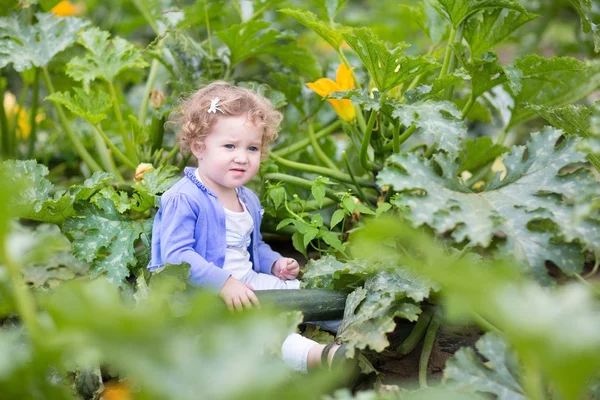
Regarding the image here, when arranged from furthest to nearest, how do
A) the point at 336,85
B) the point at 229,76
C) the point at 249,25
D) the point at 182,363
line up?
1. the point at 229,76
2. the point at 249,25
3. the point at 336,85
4. the point at 182,363

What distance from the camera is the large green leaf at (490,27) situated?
213 centimetres

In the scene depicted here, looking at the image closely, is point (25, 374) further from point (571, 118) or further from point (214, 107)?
point (571, 118)

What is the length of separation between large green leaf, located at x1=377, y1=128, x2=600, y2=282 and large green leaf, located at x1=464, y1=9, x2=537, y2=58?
493mm

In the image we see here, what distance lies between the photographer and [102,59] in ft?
8.14

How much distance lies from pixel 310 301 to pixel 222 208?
15.0 inches

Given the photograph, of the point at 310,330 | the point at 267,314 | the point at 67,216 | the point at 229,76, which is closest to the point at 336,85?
the point at 229,76

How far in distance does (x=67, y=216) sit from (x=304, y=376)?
2.83 feet

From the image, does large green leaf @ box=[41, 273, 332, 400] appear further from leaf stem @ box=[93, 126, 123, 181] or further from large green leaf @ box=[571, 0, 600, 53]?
leaf stem @ box=[93, 126, 123, 181]

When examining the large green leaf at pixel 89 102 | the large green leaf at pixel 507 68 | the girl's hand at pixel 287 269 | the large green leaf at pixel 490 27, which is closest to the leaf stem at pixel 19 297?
the girl's hand at pixel 287 269

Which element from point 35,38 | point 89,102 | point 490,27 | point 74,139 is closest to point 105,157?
point 74,139

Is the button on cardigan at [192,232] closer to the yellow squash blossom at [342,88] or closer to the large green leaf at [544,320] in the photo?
the yellow squash blossom at [342,88]

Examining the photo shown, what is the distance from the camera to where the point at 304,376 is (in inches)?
69.2

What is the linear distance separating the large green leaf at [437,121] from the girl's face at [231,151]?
0.43 metres

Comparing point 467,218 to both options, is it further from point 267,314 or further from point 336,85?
point 336,85
